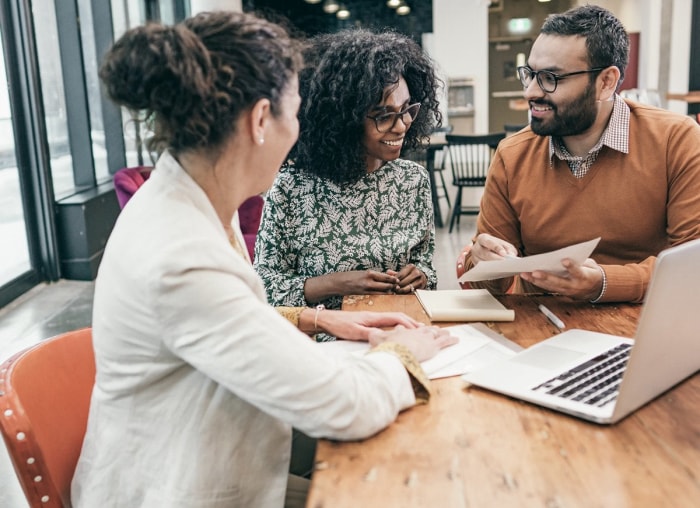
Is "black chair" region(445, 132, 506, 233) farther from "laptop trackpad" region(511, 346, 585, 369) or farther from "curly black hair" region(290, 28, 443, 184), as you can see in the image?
"laptop trackpad" region(511, 346, 585, 369)

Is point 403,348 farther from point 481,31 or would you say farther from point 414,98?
point 481,31

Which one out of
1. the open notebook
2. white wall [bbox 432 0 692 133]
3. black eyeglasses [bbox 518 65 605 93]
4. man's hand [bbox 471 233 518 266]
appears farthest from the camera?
white wall [bbox 432 0 692 133]

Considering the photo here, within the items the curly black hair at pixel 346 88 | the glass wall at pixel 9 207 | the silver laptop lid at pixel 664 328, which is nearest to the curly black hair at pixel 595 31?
the curly black hair at pixel 346 88

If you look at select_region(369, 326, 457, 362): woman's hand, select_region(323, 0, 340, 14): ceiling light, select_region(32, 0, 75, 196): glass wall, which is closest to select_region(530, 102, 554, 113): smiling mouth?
select_region(369, 326, 457, 362): woman's hand

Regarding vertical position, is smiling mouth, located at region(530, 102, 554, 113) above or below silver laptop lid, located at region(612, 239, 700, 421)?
above

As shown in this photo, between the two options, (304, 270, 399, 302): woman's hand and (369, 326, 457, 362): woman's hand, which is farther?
(304, 270, 399, 302): woman's hand

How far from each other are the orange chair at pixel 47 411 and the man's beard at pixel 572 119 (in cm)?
128

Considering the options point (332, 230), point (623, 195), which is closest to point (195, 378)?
point (332, 230)

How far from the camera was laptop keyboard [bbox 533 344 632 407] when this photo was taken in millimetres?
1104

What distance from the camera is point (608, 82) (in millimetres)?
1952

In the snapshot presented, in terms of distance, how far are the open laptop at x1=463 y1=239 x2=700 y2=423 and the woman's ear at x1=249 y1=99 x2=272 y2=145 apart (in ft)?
1.71

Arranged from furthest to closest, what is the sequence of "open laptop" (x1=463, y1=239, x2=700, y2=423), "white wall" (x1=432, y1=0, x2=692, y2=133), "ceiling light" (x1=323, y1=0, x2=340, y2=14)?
"ceiling light" (x1=323, y1=0, x2=340, y2=14)
"white wall" (x1=432, y1=0, x2=692, y2=133)
"open laptop" (x1=463, y1=239, x2=700, y2=423)

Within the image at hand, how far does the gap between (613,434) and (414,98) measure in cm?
136

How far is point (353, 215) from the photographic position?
6.66 feet
